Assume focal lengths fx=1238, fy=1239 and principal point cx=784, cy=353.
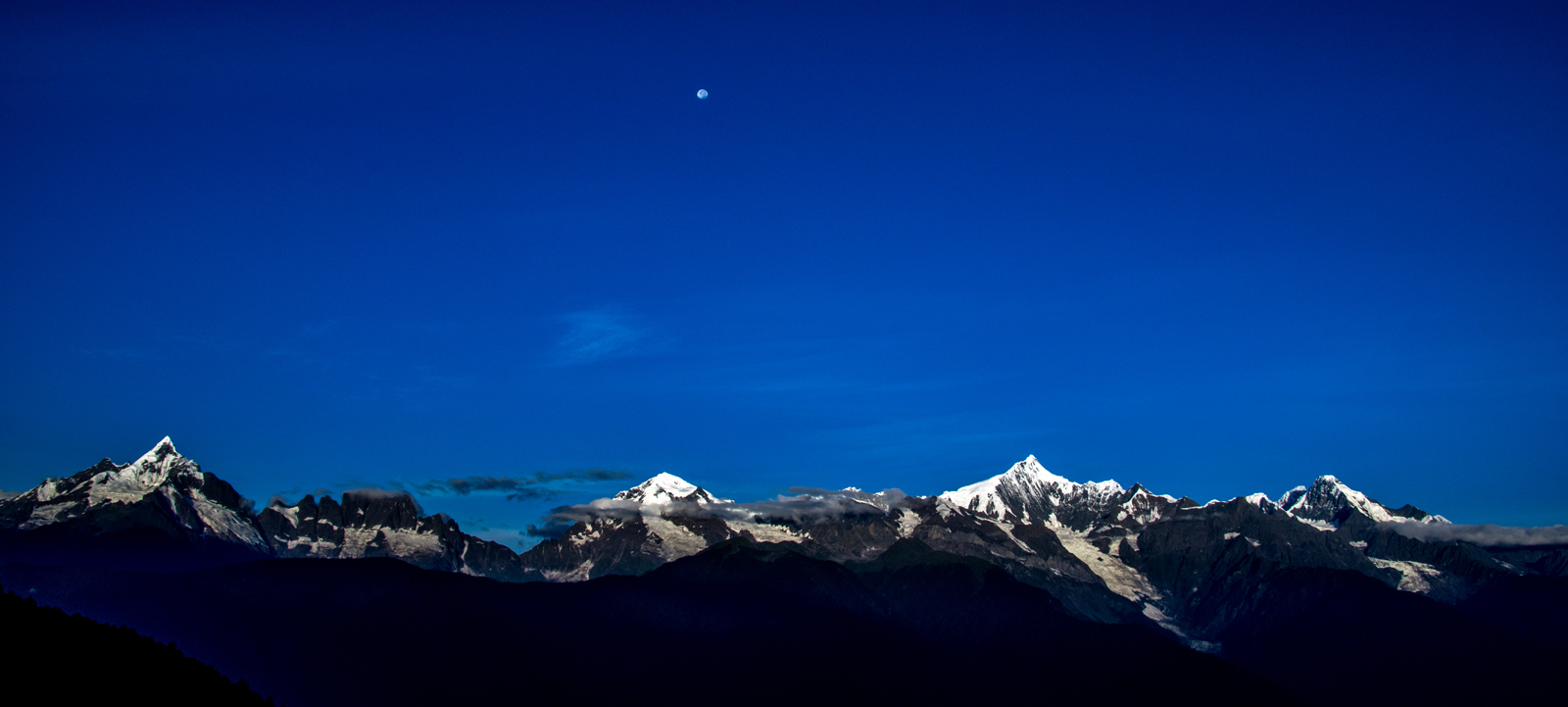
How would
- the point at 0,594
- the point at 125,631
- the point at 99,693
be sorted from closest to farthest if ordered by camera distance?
the point at 99,693, the point at 0,594, the point at 125,631

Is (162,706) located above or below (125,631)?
below

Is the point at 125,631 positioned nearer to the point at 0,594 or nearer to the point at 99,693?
the point at 0,594

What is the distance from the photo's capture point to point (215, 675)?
18750 centimetres

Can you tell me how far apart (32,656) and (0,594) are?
23.2m

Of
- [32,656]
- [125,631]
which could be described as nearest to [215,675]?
[125,631]

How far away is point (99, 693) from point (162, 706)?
8.07 m

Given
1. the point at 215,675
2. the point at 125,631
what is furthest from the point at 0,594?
the point at 215,675

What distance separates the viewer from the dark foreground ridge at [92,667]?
157000 mm

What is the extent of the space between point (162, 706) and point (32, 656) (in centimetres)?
1755

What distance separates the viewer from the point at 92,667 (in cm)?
16650

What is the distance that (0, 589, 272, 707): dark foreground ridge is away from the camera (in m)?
157

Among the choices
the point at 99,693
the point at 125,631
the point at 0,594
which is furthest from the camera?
the point at 125,631

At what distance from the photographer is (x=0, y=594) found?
179 meters

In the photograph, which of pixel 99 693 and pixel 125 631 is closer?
pixel 99 693
